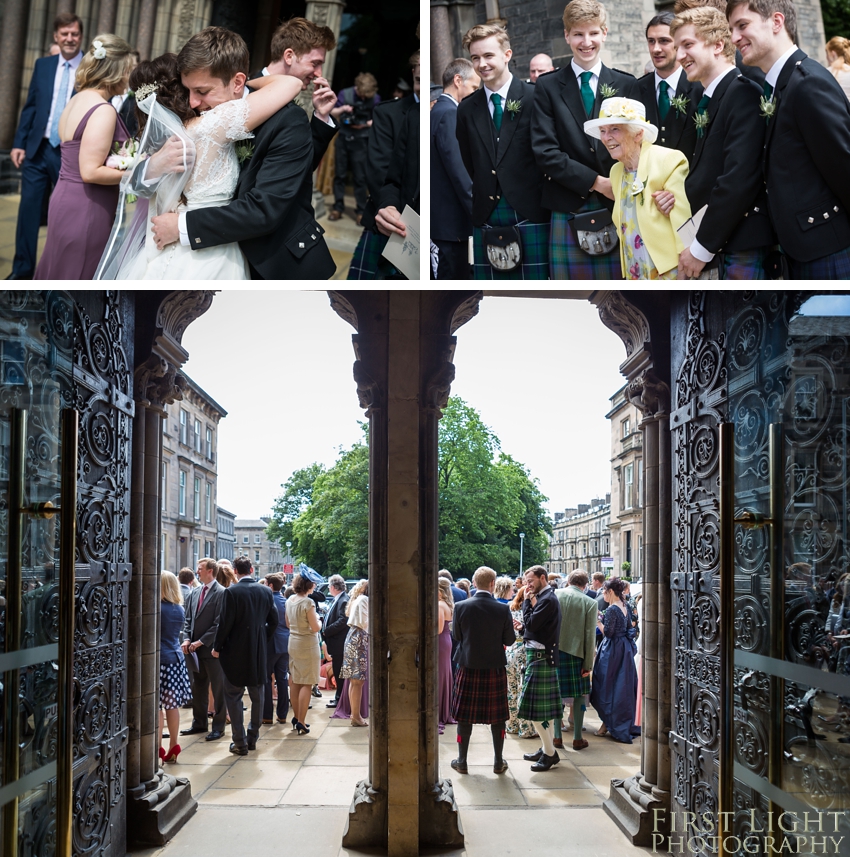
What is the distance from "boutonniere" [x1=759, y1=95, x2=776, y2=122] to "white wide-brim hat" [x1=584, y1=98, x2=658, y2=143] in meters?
0.38

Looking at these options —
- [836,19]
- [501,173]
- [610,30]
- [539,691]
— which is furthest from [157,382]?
[836,19]

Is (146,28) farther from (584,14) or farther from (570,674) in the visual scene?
(570,674)

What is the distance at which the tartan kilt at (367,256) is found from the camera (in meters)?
3.33

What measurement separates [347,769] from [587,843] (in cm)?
169

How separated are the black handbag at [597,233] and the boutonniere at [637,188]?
0.38ft

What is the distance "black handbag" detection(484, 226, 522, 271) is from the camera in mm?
3338

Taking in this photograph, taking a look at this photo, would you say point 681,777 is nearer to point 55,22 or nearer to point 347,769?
point 347,769

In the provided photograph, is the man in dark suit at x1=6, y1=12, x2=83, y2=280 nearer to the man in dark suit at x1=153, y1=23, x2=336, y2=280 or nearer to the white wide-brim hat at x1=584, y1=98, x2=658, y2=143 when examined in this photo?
the man in dark suit at x1=153, y1=23, x2=336, y2=280

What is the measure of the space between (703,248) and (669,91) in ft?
1.99

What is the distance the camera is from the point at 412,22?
130 inches

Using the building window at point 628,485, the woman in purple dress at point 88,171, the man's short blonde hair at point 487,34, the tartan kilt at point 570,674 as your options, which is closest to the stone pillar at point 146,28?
the woman in purple dress at point 88,171

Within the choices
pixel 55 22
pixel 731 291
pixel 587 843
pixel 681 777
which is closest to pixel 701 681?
pixel 681 777

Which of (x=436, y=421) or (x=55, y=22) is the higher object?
(x=55, y=22)

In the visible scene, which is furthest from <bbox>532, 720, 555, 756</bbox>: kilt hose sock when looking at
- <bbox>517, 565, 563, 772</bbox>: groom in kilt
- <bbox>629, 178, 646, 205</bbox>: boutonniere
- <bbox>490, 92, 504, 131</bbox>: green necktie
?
<bbox>490, 92, 504, 131</bbox>: green necktie
